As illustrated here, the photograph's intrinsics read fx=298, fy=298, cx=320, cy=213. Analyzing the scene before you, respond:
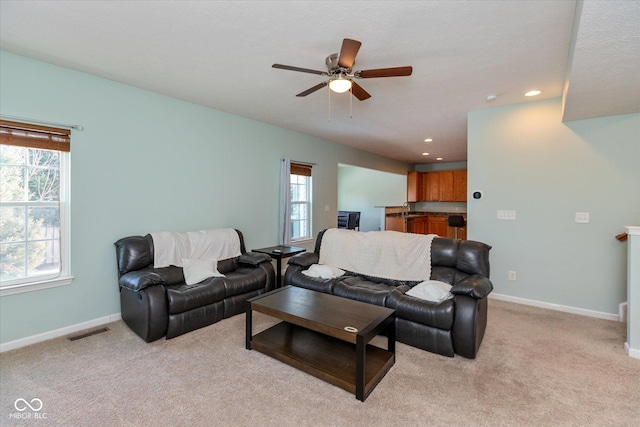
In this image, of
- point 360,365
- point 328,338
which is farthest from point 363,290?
point 360,365

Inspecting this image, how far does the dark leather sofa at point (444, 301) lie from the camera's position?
8.28ft

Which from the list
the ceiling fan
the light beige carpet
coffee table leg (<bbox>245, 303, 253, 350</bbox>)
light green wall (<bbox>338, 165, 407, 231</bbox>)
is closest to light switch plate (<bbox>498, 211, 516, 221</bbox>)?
the light beige carpet

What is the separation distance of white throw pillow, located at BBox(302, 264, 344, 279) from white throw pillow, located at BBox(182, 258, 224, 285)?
107 centimetres

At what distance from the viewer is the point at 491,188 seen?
409 cm

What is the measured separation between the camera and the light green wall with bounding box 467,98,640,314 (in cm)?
337

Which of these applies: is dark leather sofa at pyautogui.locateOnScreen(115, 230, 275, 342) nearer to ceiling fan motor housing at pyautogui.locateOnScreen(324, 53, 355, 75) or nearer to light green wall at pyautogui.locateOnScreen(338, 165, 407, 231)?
ceiling fan motor housing at pyautogui.locateOnScreen(324, 53, 355, 75)

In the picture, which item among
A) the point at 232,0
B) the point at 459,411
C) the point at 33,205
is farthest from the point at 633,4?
the point at 33,205

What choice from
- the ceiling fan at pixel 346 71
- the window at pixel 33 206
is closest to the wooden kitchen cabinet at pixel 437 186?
the ceiling fan at pixel 346 71

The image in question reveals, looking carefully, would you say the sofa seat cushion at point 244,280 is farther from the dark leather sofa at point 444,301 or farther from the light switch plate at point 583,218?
the light switch plate at point 583,218

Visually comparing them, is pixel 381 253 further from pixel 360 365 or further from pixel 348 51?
pixel 348 51

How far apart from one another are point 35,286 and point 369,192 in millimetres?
8765

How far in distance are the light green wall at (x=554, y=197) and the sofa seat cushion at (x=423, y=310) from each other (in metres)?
2.00

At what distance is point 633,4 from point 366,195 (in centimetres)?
880

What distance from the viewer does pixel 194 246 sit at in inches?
147
